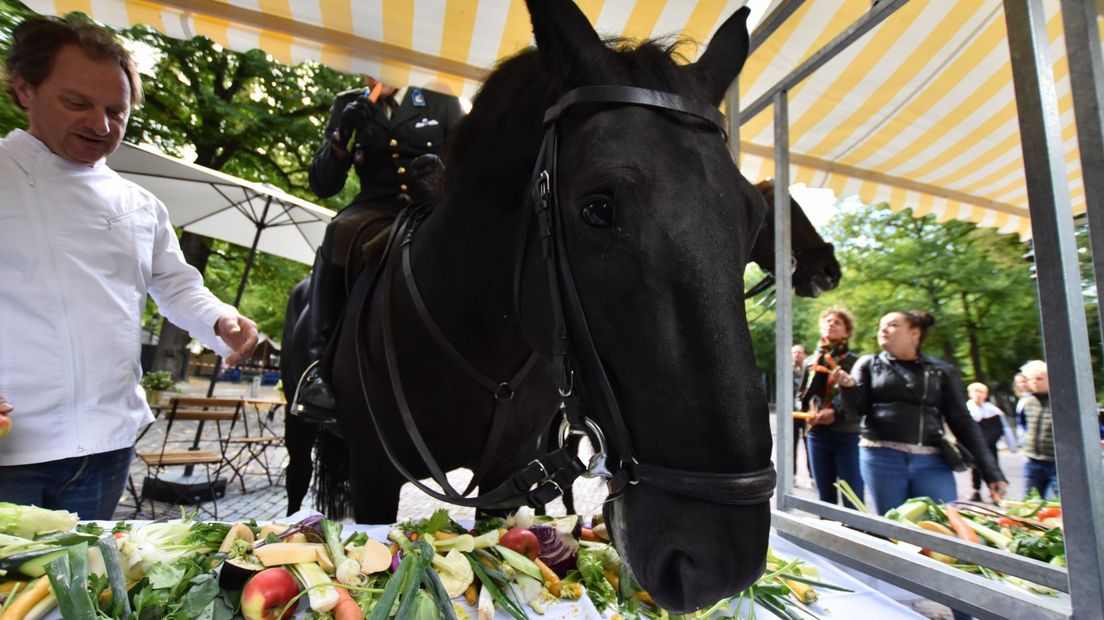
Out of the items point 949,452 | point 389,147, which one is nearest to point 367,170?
point 389,147

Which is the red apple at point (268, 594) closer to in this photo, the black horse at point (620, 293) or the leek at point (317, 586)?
the leek at point (317, 586)

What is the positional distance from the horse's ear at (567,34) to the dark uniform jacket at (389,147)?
1.60 m

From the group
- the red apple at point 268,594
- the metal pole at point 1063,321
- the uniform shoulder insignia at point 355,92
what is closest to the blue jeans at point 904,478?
the metal pole at point 1063,321

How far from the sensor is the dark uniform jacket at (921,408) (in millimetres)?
4428

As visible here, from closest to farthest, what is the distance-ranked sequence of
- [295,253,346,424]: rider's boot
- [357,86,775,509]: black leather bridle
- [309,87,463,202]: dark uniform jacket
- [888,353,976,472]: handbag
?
[357,86,775,509]: black leather bridle
[295,253,346,424]: rider's boot
[309,87,463,202]: dark uniform jacket
[888,353,976,472]: handbag

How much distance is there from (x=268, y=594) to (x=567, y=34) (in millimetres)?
1720

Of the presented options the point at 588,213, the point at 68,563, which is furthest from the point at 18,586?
the point at 588,213

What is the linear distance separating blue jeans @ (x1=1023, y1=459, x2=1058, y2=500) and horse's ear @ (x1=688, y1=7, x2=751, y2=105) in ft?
19.6

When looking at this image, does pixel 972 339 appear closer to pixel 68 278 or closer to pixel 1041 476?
pixel 1041 476

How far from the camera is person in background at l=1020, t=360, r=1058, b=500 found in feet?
17.7

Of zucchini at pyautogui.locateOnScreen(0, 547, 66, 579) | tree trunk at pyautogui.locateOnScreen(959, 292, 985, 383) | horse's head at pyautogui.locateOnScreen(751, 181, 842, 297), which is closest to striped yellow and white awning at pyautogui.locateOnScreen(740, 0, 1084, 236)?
horse's head at pyautogui.locateOnScreen(751, 181, 842, 297)

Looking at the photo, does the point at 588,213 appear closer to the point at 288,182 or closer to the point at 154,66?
the point at 154,66

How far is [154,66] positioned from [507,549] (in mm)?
13713

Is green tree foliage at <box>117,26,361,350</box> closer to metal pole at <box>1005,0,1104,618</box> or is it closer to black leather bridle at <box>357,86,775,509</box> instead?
black leather bridle at <box>357,86,775,509</box>
